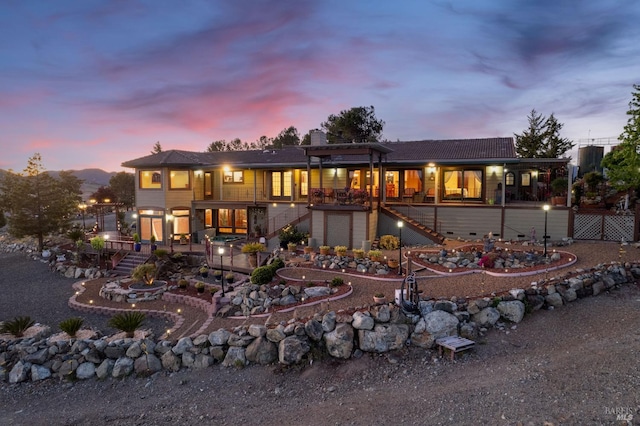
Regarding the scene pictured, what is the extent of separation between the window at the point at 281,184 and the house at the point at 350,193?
2.9 inches

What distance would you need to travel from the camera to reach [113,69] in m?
24.8

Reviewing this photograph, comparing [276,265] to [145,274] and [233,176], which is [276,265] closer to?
A: [145,274]

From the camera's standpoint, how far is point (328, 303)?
40.0 ft

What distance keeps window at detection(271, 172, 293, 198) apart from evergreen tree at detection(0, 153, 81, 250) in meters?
17.0

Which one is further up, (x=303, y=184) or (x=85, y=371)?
(x=303, y=184)

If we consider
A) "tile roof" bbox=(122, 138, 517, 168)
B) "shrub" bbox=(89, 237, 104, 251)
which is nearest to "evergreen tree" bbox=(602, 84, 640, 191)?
"tile roof" bbox=(122, 138, 517, 168)

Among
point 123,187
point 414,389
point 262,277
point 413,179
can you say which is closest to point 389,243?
point 413,179

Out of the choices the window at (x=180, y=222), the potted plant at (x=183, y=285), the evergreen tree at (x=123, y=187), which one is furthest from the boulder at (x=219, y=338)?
the evergreen tree at (x=123, y=187)

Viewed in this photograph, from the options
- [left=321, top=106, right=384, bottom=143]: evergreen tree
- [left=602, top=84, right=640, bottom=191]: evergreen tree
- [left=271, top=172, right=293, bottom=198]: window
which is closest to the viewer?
[left=602, top=84, right=640, bottom=191]: evergreen tree

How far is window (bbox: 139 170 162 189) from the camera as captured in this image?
26.1 metres

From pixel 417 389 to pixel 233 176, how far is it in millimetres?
23326

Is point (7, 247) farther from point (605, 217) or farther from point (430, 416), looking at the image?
point (605, 217)

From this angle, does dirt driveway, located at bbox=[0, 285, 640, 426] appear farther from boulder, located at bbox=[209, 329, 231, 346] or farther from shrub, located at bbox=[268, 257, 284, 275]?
shrub, located at bbox=[268, 257, 284, 275]

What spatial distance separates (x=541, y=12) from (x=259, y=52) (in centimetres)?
1550
